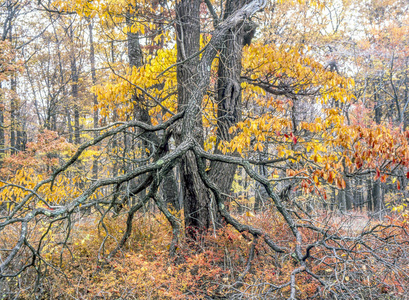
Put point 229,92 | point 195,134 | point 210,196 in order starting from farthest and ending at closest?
point 229,92
point 210,196
point 195,134

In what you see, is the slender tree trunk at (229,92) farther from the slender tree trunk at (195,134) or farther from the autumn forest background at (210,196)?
the slender tree trunk at (195,134)

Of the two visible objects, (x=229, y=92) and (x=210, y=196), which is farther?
(x=229, y=92)

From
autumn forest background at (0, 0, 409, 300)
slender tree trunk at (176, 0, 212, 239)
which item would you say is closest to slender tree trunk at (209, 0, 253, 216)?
autumn forest background at (0, 0, 409, 300)

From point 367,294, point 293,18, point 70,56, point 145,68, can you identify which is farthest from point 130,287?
point 70,56

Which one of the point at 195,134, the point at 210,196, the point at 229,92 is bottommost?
the point at 210,196

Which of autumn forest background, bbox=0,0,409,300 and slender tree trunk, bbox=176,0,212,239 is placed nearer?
autumn forest background, bbox=0,0,409,300

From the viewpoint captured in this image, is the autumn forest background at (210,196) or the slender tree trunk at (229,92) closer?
the autumn forest background at (210,196)

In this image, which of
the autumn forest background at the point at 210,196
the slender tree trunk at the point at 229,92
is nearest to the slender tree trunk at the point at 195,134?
the autumn forest background at the point at 210,196

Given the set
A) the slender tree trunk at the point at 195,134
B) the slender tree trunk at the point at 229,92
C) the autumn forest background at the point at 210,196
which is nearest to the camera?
the autumn forest background at the point at 210,196

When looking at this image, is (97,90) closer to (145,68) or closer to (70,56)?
(145,68)

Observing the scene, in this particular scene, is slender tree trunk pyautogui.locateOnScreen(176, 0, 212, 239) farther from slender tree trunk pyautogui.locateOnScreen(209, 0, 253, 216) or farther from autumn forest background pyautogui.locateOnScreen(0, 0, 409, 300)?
slender tree trunk pyautogui.locateOnScreen(209, 0, 253, 216)

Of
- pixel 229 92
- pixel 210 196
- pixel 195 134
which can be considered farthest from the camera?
pixel 229 92

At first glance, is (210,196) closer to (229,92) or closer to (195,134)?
(195,134)

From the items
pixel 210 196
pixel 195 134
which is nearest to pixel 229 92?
pixel 195 134
